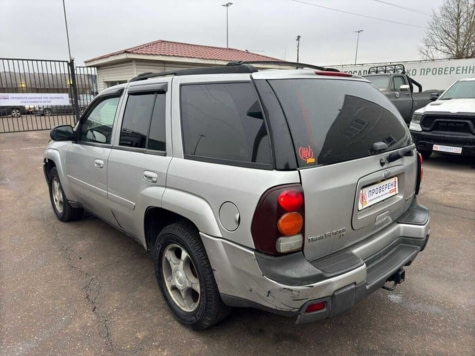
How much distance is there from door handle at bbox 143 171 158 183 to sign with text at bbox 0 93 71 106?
44.6 feet

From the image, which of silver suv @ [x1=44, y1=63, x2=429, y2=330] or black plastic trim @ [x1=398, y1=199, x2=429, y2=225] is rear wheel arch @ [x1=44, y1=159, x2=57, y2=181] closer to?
silver suv @ [x1=44, y1=63, x2=429, y2=330]

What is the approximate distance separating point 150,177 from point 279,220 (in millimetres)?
1186

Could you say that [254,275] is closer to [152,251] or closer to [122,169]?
[152,251]

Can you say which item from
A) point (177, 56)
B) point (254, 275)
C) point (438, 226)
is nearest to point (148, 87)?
point (254, 275)

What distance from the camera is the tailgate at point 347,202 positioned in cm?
186

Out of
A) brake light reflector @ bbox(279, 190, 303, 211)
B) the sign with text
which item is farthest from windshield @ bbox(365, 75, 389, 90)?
the sign with text

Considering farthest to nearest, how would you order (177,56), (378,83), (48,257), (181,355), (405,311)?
1. (177,56)
2. (378,83)
3. (48,257)
4. (405,311)
5. (181,355)

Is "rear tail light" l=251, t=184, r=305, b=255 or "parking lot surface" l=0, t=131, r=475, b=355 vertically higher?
"rear tail light" l=251, t=184, r=305, b=255

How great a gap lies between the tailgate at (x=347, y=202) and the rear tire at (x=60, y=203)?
3.54 meters

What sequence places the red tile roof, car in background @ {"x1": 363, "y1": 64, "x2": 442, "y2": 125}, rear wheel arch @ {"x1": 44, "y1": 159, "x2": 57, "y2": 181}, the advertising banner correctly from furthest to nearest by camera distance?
the advertising banner < the red tile roof < car in background @ {"x1": 363, "y1": 64, "x2": 442, "y2": 125} < rear wheel arch @ {"x1": 44, "y1": 159, "x2": 57, "y2": 181}

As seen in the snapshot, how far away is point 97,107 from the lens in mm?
3650

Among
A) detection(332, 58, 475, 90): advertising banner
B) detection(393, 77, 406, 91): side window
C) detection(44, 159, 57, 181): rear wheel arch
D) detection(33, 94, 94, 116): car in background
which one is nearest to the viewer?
detection(44, 159, 57, 181): rear wheel arch

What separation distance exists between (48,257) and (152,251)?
1619 mm

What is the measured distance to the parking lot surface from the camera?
2.29 metres
